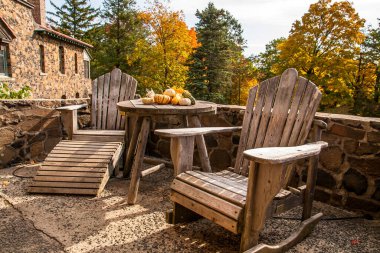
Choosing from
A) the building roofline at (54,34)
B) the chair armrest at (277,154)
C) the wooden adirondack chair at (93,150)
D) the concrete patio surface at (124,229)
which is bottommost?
the concrete patio surface at (124,229)

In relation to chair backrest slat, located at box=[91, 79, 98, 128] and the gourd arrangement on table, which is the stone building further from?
the gourd arrangement on table

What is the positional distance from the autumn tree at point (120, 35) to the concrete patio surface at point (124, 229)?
16324mm

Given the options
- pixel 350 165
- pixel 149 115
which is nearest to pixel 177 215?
pixel 149 115

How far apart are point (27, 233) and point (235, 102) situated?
68.7 ft

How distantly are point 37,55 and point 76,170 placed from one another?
11978mm

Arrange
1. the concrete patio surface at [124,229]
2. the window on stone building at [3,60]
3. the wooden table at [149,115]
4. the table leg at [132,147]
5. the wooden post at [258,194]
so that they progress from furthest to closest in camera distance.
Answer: the window on stone building at [3,60], the table leg at [132,147], the wooden table at [149,115], the concrete patio surface at [124,229], the wooden post at [258,194]

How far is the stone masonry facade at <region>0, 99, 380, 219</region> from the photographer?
2268mm

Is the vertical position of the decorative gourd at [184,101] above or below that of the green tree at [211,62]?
below

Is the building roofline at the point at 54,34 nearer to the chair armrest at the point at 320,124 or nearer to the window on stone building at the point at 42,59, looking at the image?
the window on stone building at the point at 42,59

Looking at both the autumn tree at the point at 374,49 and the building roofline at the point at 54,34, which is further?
the autumn tree at the point at 374,49

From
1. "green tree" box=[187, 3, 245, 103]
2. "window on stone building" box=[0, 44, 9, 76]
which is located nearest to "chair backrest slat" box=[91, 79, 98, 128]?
"window on stone building" box=[0, 44, 9, 76]

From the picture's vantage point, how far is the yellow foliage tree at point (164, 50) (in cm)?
1620

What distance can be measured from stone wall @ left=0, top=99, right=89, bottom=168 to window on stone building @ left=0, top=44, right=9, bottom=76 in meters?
8.47

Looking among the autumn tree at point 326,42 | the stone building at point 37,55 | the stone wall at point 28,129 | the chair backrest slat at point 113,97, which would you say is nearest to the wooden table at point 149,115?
the chair backrest slat at point 113,97
